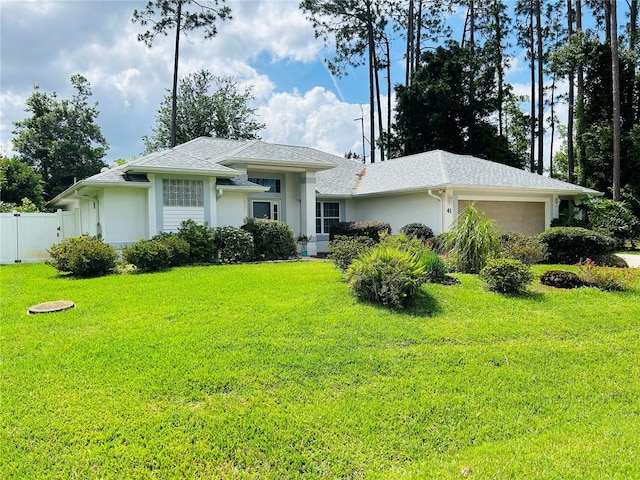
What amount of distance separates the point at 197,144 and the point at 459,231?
578 inches

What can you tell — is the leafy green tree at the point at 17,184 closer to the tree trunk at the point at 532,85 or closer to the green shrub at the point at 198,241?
the green shrub at the point at 198,241

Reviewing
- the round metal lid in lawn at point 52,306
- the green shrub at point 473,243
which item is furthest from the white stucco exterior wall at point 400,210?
the round metal lid in lawn at point 52,306

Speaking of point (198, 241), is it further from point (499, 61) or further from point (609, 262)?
point (499, 61)

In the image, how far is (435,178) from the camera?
17391mm

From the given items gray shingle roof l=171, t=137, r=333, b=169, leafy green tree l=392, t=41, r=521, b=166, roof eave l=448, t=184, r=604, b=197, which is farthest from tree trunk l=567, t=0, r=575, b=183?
A: gray shingle roof l=171, t=137, r=333, b=169

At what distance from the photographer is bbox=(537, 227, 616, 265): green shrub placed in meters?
13.3

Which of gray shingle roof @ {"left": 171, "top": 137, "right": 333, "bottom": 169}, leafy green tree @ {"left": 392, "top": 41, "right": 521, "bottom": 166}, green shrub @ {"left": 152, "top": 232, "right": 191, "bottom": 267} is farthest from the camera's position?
leafy green tree @ {"left": 392, "top": 41, "right": 521, "bottom": 166}

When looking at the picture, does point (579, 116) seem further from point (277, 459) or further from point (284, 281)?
point (277, 459)

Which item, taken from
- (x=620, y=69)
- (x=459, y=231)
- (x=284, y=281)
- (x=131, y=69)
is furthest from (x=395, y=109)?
(x=284, y=281)

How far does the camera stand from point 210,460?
348 centimetres

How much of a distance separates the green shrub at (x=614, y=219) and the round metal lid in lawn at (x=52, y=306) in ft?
72.2

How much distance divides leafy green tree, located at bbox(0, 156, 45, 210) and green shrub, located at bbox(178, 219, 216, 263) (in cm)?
2203

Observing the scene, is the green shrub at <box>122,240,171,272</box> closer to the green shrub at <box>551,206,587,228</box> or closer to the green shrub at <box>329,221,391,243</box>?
the green shrub at <box>329,221,391,243</box>

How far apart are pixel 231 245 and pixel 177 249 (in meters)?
2.10
